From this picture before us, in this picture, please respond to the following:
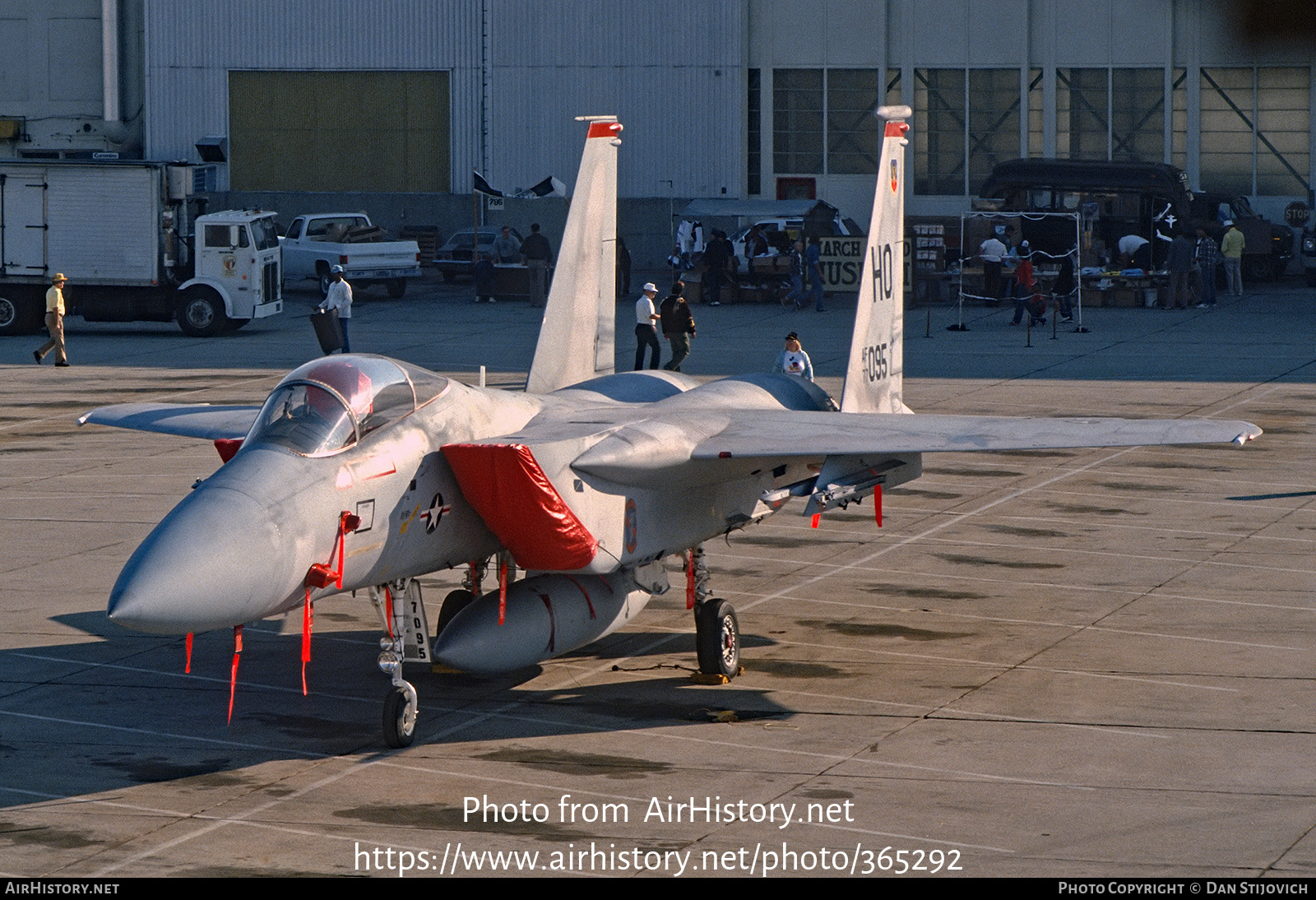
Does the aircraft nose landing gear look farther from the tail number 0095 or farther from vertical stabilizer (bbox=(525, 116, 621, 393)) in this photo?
the tail number 0095

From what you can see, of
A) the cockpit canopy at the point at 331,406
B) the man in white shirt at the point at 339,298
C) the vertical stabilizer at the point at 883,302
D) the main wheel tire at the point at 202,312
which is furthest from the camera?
the main wheel tire at the point at 202,312

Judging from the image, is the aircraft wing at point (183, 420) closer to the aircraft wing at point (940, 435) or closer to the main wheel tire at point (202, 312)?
the aircraft wing at point (940, 435)

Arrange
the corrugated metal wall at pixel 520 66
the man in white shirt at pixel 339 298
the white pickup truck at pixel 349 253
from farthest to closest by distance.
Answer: the corrugated metal wall at pixel 520 66
the white pickup truck at pixel 349 253
the man in white shirt at pixel 339 298

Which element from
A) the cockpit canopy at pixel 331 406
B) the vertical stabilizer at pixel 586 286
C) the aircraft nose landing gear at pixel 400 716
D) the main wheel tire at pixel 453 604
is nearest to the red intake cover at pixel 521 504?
the cockpit canopy at pixel 331 406

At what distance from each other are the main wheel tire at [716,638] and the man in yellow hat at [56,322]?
25.8m

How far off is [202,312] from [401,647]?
31771 mm

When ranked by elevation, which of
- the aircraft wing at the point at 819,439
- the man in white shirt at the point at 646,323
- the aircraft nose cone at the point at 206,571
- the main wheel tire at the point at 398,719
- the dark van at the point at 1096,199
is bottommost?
the main wheel tire at the point at 398,719

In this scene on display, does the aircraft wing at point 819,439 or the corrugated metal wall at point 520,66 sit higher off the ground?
the corrugated metal wall at point 520,66

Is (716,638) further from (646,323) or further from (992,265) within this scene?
(992,265)

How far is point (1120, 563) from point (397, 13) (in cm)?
4580

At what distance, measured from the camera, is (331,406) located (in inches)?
496

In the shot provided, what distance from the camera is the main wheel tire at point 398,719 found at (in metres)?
13.0

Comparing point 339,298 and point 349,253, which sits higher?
point 349,253

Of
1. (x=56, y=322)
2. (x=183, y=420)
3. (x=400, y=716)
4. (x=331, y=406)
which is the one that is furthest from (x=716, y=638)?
(x=56, y=322)
